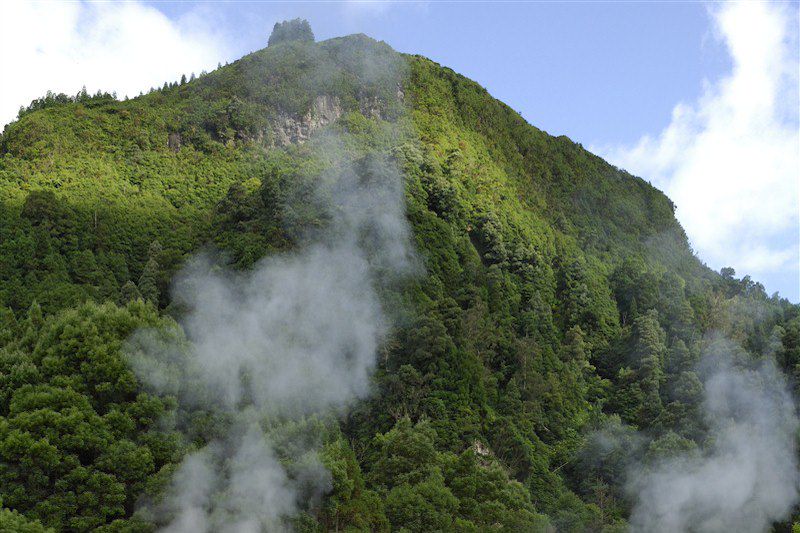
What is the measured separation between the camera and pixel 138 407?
3091 centimetres

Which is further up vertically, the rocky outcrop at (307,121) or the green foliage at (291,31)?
the green foliage at (291,31)

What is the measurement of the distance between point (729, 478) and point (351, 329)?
66.6ft

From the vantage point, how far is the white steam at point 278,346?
97.2 ft

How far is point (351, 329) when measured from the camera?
48.2 meters

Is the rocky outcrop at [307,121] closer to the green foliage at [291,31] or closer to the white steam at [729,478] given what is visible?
the green foliage at [291,31]

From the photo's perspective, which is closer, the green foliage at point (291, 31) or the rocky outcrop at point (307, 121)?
the rocky outcrop at point (307, 121)

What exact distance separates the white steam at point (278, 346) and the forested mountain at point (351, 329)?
0.14 meters

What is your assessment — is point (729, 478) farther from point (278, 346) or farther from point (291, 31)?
point (291, 31)

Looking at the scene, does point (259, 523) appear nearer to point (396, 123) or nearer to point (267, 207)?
point (267, 207)

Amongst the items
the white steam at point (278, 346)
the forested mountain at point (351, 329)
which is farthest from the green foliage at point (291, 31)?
the white steam at point (278, 346)

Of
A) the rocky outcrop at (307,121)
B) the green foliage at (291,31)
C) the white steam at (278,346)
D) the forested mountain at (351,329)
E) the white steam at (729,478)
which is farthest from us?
the green foliage at (291,31)

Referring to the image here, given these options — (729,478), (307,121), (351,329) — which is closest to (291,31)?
(307,121)

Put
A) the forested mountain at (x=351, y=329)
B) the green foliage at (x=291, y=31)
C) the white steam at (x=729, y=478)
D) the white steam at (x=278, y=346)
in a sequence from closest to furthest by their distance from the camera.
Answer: the white steam at (x=278, y=346) < the forested mountain at (x=351, y=329) < the white steam at (x=729, y=478) < the green foliage at (x=291, y=31)

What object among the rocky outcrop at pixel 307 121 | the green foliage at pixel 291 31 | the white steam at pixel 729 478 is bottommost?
the white steam at pixel 729 478
